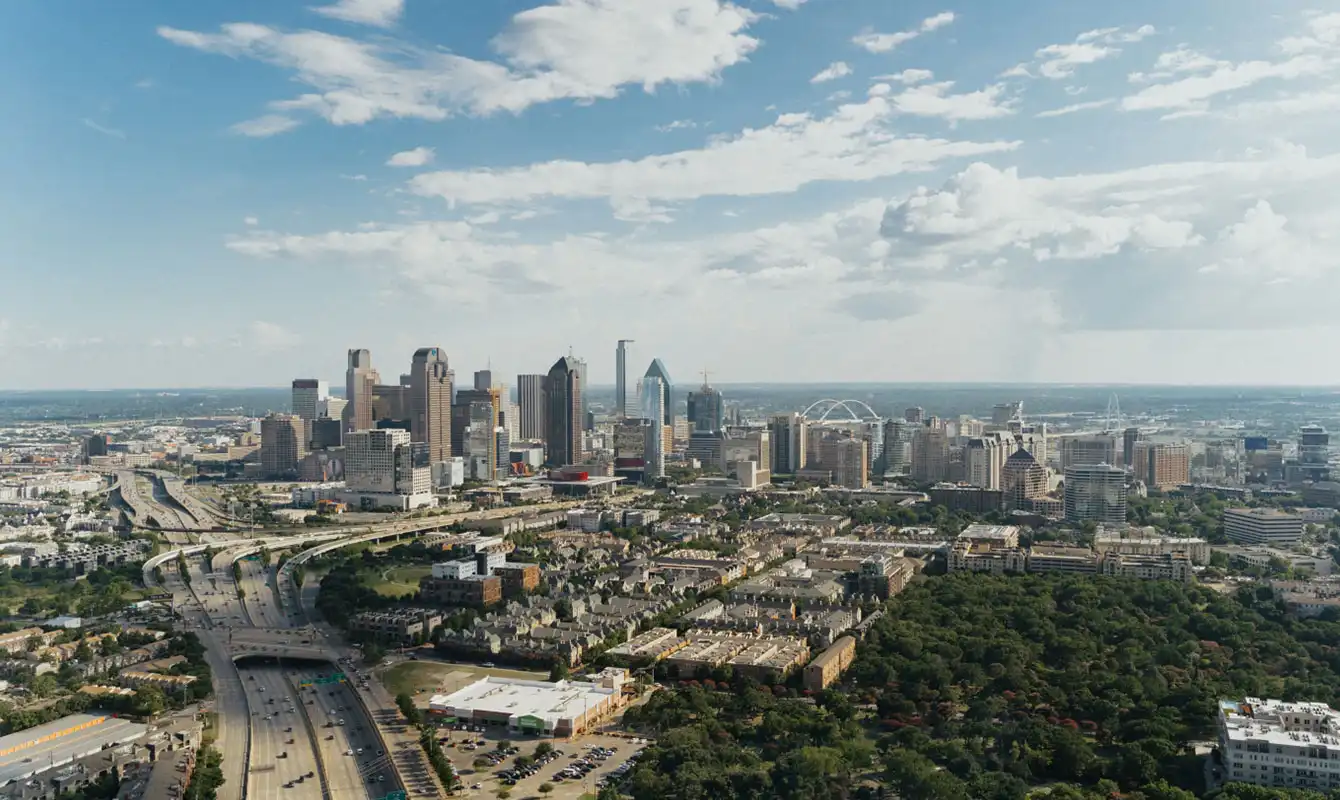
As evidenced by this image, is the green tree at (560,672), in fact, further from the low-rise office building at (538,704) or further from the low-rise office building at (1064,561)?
the low-rise office building at (1064,561)

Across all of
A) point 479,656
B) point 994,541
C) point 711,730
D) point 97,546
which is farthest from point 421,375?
point 711,730

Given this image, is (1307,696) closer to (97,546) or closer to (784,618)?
(784,618)

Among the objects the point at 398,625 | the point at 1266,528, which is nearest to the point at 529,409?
the point at 1266,528

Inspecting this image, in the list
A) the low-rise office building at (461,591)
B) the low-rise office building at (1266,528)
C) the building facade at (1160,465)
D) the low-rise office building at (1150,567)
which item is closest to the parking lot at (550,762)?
the low-rise office building at (461,591)

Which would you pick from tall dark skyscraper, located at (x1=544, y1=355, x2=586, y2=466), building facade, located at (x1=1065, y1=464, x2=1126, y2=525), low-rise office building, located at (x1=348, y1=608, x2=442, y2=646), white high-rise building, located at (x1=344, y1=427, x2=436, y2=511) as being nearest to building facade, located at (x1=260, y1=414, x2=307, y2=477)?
white high-rise building, located at (x1=344, y1=427, x2=436, y2=511)

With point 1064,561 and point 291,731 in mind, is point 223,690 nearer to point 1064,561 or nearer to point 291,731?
point 291,731

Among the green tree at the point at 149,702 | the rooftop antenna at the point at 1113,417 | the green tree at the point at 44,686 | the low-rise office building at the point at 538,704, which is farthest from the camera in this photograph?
the rooftop antenna at the point at 1113,417
